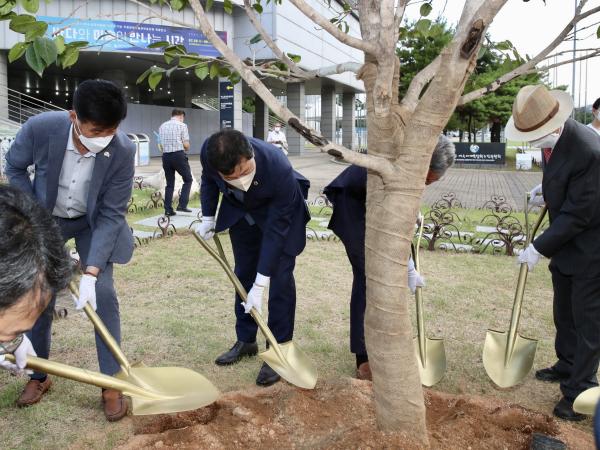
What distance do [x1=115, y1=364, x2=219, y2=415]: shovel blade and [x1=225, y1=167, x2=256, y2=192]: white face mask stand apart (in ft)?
3.29

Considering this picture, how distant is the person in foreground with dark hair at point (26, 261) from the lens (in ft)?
3.36

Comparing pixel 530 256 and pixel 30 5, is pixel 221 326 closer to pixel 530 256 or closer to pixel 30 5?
pixel 530 256

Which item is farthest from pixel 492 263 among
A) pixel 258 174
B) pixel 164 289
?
pixel 258 174

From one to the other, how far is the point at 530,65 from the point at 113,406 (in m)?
2.46

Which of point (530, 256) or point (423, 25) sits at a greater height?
point (423, 25)

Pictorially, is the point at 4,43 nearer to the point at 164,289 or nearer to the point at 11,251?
the point at 164,289

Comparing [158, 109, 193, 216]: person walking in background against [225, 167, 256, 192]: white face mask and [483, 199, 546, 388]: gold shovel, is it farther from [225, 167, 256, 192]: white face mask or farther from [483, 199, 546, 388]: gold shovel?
[483, 199, 546, 388]: gold shovel

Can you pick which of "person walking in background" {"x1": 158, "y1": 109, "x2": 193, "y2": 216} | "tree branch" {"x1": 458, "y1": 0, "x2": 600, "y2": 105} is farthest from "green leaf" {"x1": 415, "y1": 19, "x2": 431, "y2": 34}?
"person walking in background" {"x1": 158, "y1": 109, "x2": 193, "y2": 216}

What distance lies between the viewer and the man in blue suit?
2.59 metres

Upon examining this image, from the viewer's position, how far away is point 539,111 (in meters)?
2.64

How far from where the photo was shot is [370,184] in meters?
2.05

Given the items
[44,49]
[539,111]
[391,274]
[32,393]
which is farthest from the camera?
[32,393]

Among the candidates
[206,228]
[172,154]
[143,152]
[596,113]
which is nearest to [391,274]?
[206,228]

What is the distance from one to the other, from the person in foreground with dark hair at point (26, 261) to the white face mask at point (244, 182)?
1609 millimetres
